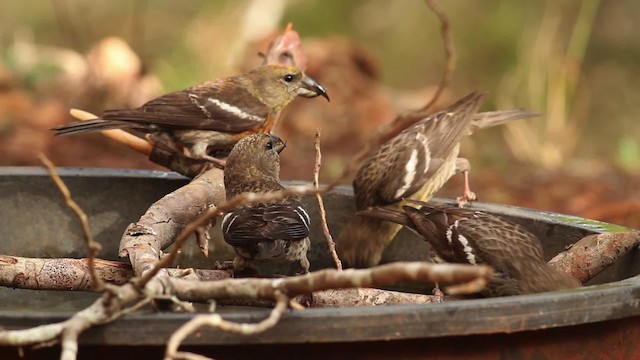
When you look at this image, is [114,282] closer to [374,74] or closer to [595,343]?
[595,343]

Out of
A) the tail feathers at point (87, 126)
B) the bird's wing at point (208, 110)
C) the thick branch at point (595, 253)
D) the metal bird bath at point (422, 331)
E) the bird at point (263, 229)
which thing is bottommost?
the metal bird bath at point (422, 331)

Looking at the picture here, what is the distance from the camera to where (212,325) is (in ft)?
8.39

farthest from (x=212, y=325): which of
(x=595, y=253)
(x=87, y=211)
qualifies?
(x=87, y=211)

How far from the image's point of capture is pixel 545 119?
37.4ft

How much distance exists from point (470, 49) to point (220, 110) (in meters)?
8.16

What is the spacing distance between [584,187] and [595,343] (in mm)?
7286

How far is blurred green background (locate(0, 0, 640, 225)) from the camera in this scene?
11.5 m

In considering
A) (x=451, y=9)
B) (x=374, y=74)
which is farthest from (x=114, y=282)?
(x=451, y=9)

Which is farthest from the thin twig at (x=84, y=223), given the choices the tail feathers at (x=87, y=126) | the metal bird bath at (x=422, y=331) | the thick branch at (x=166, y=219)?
the tail feathers at (x=87, y=126)

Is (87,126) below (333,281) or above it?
above

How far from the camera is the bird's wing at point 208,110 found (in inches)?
247

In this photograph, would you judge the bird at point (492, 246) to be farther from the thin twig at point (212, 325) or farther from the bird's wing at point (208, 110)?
the bird's wing at point (208, 110)

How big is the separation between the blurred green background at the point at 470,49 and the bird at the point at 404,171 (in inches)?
112

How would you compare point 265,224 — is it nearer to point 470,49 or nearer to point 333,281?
point 333,281
